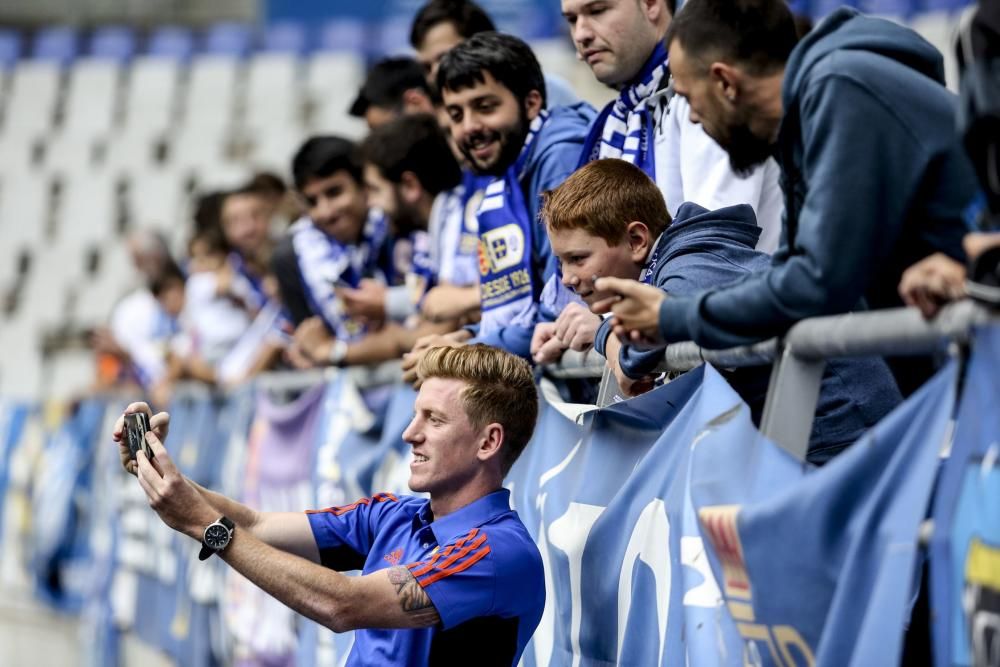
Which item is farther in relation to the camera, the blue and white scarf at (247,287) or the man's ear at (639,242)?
the blue and white scarf at (247,287)

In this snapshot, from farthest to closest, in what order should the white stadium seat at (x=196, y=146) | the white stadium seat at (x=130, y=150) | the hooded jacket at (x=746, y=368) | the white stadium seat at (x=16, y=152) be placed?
the white stadium seat at (x=16, y=152) < the white stadium seat at (x=130, y=150) < the white stadium seat at (x=196, y=146) < the hooded jacket at (x=746, y=368)

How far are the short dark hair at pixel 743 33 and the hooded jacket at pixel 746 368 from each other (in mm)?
366

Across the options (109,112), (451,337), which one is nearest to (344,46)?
(109,112)

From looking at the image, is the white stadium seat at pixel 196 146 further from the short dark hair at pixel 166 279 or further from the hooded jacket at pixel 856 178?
the hooded jacket at pixel 856 178

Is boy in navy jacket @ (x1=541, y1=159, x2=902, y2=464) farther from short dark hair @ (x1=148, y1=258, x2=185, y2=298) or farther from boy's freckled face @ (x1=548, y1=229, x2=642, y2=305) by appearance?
short dark hair @ (x1=148, y1=258, x2=185, y2=298)

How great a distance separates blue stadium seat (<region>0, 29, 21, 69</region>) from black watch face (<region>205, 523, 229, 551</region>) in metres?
18.2

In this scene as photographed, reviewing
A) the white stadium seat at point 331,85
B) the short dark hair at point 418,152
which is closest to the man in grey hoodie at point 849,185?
the short dark hair at point 418,152

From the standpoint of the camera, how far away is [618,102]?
13.7 ft

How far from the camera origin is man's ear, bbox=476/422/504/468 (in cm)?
333

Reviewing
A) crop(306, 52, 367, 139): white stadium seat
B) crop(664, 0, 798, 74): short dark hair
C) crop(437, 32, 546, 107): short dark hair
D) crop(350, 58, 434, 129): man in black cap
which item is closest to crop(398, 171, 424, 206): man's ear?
crop(350, 58, 434, 129): man in black cap

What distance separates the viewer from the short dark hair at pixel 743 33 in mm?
2721

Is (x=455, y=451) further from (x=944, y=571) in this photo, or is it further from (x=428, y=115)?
(x=428, y=115)

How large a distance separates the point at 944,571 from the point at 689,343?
106cm

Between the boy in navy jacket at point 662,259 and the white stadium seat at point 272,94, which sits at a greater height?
the white stadium seat at point 272,94
